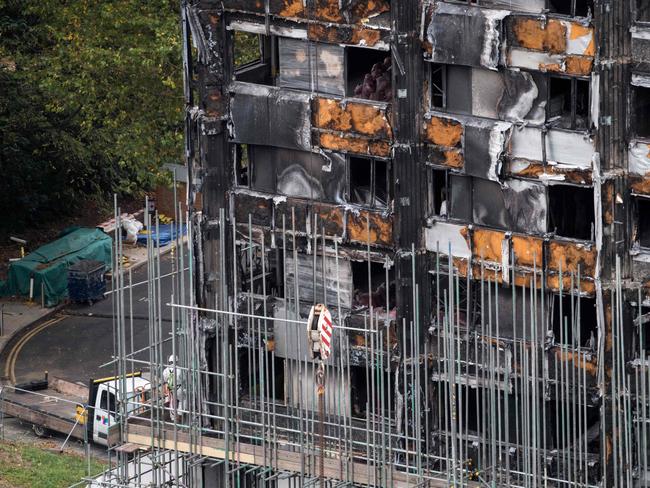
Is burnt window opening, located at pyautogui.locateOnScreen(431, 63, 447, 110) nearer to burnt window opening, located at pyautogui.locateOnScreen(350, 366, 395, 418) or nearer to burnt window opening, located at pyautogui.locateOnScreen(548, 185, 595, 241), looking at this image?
burnt window opening, located at pyautogui.locateOnScreen(548, 185, 595, 241)

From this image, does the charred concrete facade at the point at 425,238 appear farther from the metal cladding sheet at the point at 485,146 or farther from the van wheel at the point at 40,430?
the van wheel at the point at 40,430

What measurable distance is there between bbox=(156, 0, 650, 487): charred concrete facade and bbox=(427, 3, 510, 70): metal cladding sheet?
0.18ft

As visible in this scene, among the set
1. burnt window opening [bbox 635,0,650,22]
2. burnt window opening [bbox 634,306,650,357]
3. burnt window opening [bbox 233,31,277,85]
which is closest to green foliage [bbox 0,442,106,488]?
burnt window opening [bbox 233,31,277,85]

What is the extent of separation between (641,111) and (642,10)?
2768mm

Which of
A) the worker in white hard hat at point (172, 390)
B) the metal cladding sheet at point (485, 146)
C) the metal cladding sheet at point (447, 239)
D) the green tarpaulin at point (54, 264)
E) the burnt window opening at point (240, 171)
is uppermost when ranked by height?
the metal cladding sheet at point (485, 146)

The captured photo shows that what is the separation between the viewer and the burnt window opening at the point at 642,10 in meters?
55.3

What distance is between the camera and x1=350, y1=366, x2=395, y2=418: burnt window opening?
61.3 metres

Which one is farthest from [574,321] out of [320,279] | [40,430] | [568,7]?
[40,430]

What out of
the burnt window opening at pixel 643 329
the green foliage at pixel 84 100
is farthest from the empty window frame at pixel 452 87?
the green foliage at pixel 84 100

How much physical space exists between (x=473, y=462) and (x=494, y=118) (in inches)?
386

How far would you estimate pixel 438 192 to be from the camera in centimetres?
6044

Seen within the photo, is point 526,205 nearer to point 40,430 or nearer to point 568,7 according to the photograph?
point 568,7

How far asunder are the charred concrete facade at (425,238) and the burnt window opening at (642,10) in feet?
0.22

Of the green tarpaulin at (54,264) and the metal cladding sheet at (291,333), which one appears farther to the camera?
the green tarpaulin at (54,264)
